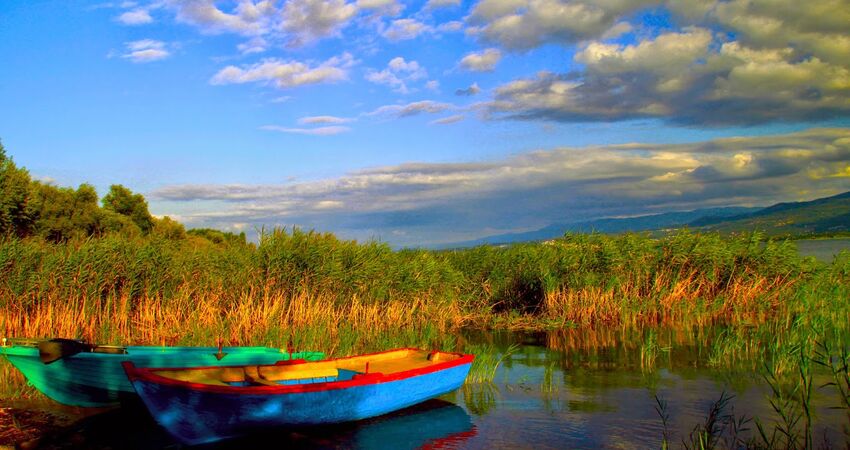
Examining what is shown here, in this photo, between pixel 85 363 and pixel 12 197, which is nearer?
pixel 85 363

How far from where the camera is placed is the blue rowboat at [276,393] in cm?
831

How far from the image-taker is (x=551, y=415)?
34.4 ft

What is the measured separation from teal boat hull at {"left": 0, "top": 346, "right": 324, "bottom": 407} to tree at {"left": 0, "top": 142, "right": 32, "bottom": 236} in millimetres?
19133

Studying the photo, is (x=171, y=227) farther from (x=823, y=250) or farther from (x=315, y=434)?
(x=823, y=250)

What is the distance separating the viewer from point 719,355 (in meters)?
13.9

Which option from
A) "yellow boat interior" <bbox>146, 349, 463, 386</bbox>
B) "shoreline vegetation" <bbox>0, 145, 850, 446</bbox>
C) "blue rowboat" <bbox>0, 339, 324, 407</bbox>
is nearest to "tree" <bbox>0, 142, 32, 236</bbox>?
"shoreline vegetation" <bbox>0, 145, 850, 446</bbox>

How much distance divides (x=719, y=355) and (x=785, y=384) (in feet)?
7.50

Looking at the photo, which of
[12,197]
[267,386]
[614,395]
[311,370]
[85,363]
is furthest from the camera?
[12,197]

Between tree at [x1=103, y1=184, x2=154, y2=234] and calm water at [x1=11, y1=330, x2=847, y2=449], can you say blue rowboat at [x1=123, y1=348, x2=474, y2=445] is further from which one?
tree at [x1=103, y1=184, x2=154, y2=234]

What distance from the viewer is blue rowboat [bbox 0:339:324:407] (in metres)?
10.3

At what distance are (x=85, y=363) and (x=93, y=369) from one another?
6.0 inches

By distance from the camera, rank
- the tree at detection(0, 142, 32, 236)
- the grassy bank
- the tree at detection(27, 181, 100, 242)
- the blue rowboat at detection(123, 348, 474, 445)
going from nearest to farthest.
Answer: the blue rowboat at detection(123, 348, 474, 445) → the grassy bank → the tree at detection(0, 142, 32, 236) → the tree at detection(27, 181, 100, 242)

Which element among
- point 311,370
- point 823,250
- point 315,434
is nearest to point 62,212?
point 311,370

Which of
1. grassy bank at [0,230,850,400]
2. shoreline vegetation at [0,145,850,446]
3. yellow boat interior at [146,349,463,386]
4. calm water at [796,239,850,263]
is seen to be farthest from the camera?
calm water at [796,239,850,263]
